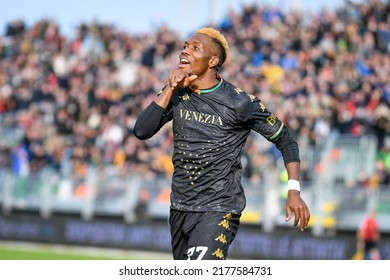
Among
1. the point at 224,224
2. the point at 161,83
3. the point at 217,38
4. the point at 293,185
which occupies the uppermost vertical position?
the point at 161,83

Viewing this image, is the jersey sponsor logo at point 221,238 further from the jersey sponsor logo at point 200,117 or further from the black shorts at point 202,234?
the jersey sponsor logo at point 200,117

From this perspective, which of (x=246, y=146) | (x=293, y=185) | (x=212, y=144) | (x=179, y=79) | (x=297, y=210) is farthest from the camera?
(x=246, y=146)

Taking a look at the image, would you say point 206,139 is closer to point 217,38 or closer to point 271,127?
point 271,127

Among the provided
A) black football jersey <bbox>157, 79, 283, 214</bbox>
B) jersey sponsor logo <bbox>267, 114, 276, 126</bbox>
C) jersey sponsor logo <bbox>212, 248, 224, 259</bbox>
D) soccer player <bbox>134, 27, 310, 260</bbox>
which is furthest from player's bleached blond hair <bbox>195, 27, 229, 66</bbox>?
jersey sponsor logo <bbox>212, 248, 224, 259</bbox>

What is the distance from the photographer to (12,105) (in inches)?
1048

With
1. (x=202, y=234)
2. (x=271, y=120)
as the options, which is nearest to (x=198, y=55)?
(x=271, y=120)

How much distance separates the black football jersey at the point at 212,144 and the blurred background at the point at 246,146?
1118cm

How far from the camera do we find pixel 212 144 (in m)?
7.30

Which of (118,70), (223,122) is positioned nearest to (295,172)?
(223,122)

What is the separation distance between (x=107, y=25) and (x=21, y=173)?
22.9ft

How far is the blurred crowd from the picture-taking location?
64.9ft

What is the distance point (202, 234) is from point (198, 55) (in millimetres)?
1446

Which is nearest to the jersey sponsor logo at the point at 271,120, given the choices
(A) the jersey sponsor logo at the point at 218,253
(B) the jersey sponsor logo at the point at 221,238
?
(B) the jersey sponsor logo at the point at 221,238
